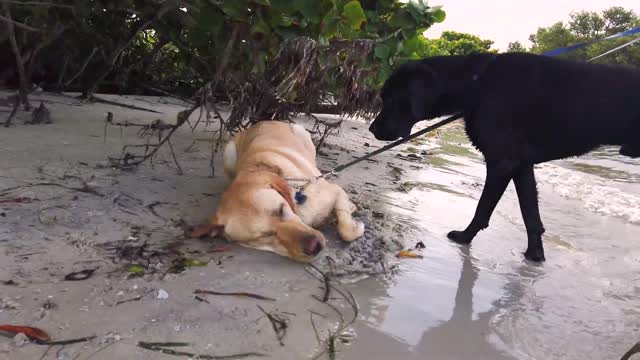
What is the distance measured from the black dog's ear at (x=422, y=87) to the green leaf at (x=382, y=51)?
413mm

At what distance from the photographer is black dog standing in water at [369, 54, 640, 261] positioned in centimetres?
346

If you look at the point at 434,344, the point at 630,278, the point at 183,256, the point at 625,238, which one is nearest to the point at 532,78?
the point at 630,278

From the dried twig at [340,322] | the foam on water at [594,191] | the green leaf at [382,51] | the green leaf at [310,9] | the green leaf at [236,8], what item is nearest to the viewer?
the dried twig at [340,322]

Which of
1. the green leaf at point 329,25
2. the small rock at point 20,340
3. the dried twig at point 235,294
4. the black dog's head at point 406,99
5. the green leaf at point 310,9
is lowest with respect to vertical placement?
the small rock at point 20,340

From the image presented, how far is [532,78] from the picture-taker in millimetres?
3580

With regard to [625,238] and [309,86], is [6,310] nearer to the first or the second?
[309,86]

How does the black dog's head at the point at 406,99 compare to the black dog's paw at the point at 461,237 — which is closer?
the black dog's paw at the point at 461,237

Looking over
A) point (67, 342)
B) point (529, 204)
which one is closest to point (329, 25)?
point (529, 204)

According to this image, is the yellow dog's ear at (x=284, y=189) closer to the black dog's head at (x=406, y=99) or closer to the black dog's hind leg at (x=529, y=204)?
the black dog's head at (x=406, y=99)

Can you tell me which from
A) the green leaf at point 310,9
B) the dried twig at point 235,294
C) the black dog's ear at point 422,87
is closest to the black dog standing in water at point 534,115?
the black dog's ear at point 422,87

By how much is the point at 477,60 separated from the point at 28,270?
3.14 m

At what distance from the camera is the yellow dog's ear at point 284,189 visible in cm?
286

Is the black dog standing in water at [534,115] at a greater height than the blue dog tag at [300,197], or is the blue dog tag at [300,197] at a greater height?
the black dog standing in water at [534,115]

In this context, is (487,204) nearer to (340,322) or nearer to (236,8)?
(340,322)
